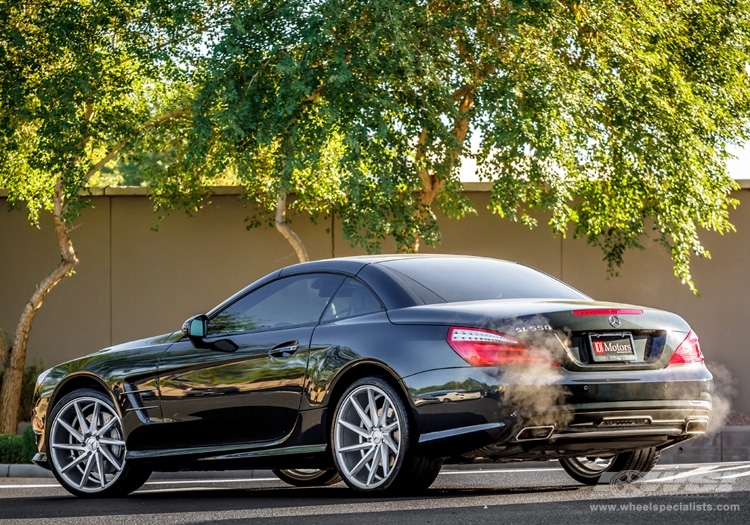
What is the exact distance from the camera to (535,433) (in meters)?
7.17

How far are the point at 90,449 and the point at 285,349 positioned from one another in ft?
6.55

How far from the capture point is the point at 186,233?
21406 mm

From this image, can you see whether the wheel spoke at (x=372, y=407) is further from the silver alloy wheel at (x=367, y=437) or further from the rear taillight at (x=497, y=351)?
the rear taillight at (x=497, y=351)

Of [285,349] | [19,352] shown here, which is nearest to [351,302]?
[285,349]

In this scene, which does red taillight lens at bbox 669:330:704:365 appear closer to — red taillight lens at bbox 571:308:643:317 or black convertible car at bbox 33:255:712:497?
black convertible car at bbox 33:255:712:497

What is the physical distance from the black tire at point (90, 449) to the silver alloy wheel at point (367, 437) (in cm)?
196

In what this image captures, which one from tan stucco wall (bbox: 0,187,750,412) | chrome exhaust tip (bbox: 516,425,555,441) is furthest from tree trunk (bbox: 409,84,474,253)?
chrome exhaust tip (bbox: 516,425,555,441)

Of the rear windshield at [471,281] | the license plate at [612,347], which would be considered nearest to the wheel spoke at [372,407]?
the rear windshield at [471,281]

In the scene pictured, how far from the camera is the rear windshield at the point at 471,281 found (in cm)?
798

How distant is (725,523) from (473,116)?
34.0 ft

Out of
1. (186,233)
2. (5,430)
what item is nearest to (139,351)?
(5,430)

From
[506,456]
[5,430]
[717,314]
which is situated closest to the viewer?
[506,456]

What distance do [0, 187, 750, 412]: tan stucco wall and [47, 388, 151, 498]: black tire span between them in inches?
458

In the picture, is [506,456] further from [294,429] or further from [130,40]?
[130,40]
